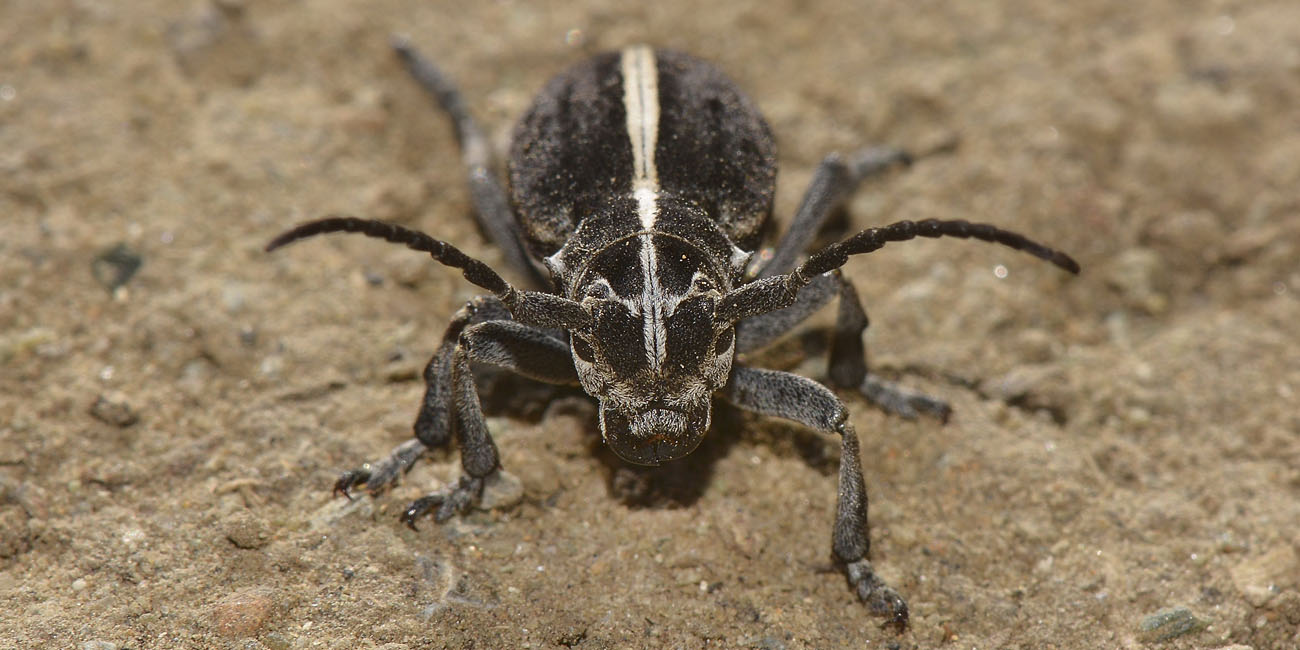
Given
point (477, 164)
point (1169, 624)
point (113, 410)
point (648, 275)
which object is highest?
point (648, 275)

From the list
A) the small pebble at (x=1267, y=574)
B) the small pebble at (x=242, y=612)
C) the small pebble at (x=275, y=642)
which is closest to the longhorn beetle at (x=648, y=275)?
the small pebble at (x=242, y=612)

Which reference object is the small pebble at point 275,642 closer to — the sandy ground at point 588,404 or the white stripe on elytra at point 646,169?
the sandy ground at point 588,404

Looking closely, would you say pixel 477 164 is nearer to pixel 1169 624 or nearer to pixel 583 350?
pixel 583 350

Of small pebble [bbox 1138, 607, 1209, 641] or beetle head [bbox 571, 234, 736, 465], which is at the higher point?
beetle head [bbox 571, 234, 736, 465]

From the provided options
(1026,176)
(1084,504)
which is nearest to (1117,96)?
(1026,176)

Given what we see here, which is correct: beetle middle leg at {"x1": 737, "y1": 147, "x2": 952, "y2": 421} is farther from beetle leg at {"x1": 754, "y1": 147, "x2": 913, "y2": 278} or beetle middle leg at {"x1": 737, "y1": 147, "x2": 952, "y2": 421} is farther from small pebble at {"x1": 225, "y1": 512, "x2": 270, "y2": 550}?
small pebble at {"x1": 225, "y1": 512, "x2": 270, "y2": 550}

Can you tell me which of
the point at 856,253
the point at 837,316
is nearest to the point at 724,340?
the point at 856,253

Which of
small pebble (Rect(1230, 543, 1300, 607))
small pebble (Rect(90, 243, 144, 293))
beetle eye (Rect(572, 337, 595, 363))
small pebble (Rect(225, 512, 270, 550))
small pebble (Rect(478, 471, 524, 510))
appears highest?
beetle eye (Rect(572, 337, 595, 363))

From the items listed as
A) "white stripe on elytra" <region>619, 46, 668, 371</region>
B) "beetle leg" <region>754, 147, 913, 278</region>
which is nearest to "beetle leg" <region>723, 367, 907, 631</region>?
"white stripe on elytra" <region>619, 46, 668, 371</region>
